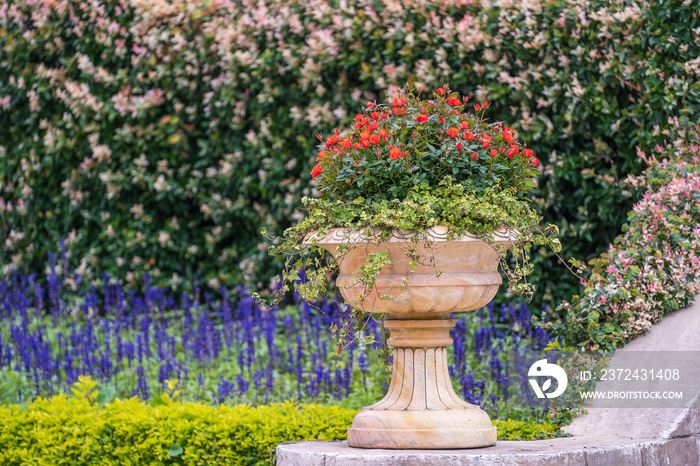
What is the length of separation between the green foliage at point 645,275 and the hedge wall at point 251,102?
686 millimetres

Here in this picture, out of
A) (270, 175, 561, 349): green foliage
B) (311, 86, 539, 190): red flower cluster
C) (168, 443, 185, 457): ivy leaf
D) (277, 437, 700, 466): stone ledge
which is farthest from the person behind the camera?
(168, 443, 185, 457): ivy leaf

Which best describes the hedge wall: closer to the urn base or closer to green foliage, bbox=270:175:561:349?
green foliage, bbox=270:175:561:349

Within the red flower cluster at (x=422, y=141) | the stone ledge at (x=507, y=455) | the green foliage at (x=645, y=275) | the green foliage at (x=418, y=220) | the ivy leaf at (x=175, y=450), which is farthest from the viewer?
the ivy leaf at (x=175, y=450)

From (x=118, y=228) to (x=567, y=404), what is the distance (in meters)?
4.08

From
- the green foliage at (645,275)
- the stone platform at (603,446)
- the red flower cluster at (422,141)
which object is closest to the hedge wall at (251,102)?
the green foliage at (645,275)

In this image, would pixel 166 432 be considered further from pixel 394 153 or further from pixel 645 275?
pixel 645 275

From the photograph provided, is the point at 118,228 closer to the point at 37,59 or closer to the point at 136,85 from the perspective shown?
the point at 136,85

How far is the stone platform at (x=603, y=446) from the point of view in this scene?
3035 millimetres

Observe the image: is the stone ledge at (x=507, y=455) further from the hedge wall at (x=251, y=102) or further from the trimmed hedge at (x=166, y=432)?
the hedge wall at (x=251, y=102)

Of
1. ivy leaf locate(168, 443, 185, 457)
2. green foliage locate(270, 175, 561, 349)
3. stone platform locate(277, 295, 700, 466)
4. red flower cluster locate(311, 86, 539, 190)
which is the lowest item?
ivy leaf locate(168, 443, 185, 457)

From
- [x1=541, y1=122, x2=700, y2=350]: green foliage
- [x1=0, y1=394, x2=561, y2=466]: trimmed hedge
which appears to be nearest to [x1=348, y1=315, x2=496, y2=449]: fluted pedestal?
[x1=0, y1=394, x2=561, y2=466]: trimmed hedge

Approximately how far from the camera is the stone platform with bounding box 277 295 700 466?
3.04m

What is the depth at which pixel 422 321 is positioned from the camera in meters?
3.35

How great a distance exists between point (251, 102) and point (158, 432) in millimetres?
2780
